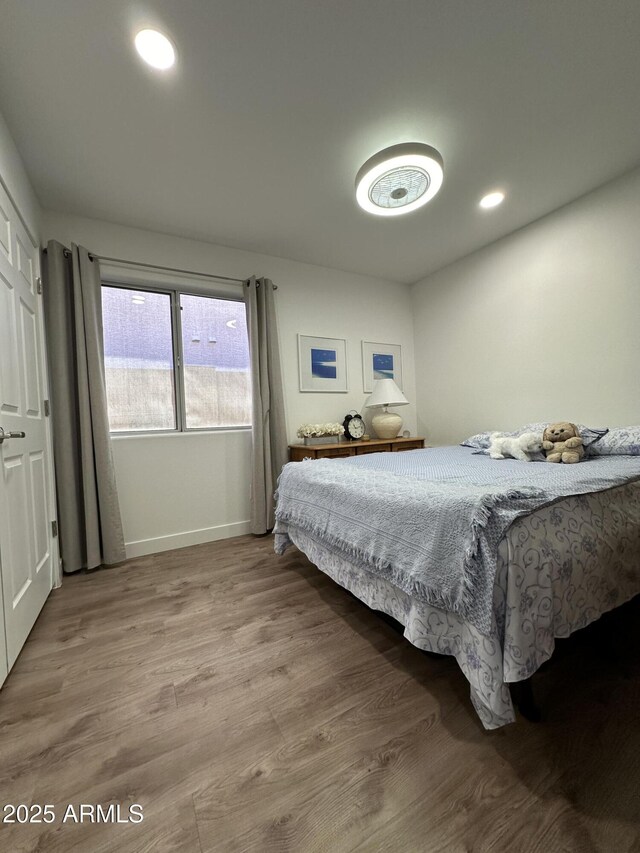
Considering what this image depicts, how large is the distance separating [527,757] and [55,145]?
333cm

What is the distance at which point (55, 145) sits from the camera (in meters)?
1.76

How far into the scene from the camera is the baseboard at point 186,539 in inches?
97.8

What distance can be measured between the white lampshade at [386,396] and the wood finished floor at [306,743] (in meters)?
2.00

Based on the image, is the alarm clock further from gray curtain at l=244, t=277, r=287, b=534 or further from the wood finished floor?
the wood finished floor

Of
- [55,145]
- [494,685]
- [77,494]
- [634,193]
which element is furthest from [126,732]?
[634,193]

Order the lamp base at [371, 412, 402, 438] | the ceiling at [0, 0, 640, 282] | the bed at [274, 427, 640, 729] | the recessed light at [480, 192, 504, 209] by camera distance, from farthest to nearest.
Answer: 1. the lamp base at [371, 412, 402, 438]
2. the recessed light at [480, 192, 504, 209]
3. the ceiling at [0, 0, 640, 282]
4. the bed at [274, 427, 640, 729]

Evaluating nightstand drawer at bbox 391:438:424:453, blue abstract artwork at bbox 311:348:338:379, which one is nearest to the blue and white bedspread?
nightstand drawer at bbox 391:438:424:453

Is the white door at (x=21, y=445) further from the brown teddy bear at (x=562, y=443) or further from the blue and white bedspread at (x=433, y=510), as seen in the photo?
the brown teddy bear at (x=562, y=443)

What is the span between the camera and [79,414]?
2.23m

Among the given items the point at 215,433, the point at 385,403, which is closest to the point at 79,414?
the point at 215,433

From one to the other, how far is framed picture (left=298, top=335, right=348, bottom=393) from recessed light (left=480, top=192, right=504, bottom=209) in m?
1.59

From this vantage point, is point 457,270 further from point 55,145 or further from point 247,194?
point 55,145

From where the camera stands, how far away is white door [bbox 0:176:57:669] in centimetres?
139

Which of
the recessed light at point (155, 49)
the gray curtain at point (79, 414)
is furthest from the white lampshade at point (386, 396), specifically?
the recessed light at point (155, 49)
